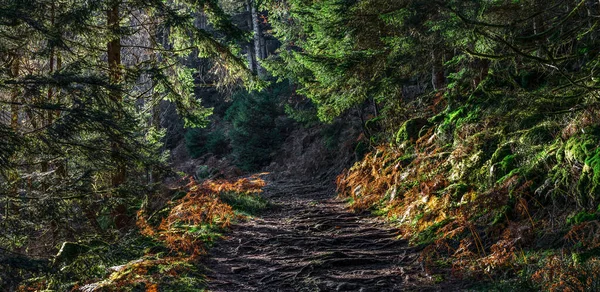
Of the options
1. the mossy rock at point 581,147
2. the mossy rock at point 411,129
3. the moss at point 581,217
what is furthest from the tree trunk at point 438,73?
the moss at point 581,217

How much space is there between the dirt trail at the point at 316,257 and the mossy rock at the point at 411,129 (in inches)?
93.1

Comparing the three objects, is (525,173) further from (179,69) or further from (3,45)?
(179,69)

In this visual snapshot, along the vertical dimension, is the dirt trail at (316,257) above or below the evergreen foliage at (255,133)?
below

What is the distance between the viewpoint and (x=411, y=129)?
34.0 feet

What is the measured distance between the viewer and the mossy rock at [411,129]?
1022 centimetres

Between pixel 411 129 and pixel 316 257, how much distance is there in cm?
536

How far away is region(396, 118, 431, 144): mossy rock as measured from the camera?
1022 centimetres

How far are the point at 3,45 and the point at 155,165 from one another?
8.42 ft

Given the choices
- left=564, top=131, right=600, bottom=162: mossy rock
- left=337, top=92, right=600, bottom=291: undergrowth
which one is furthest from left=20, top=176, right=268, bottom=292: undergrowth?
left=564, top=131, right=600, bottom=162: mossy rock

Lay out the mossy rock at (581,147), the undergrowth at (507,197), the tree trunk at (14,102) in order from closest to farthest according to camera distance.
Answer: the undergrowth at (507,197) → the mossy rock at (581,147) → the tree trunk at (14,102)

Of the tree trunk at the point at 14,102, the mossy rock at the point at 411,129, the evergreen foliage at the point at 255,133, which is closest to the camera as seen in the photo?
the tree trunk at the point at 14,102

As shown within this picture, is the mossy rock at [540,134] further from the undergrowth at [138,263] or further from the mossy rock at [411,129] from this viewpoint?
the undergrowth at [138,263]

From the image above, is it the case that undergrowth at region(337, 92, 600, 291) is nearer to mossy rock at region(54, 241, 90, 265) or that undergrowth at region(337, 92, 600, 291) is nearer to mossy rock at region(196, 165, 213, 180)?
mossy rock at region(54, 241, 90, 265)

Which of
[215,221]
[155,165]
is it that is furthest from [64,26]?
[215,221]
